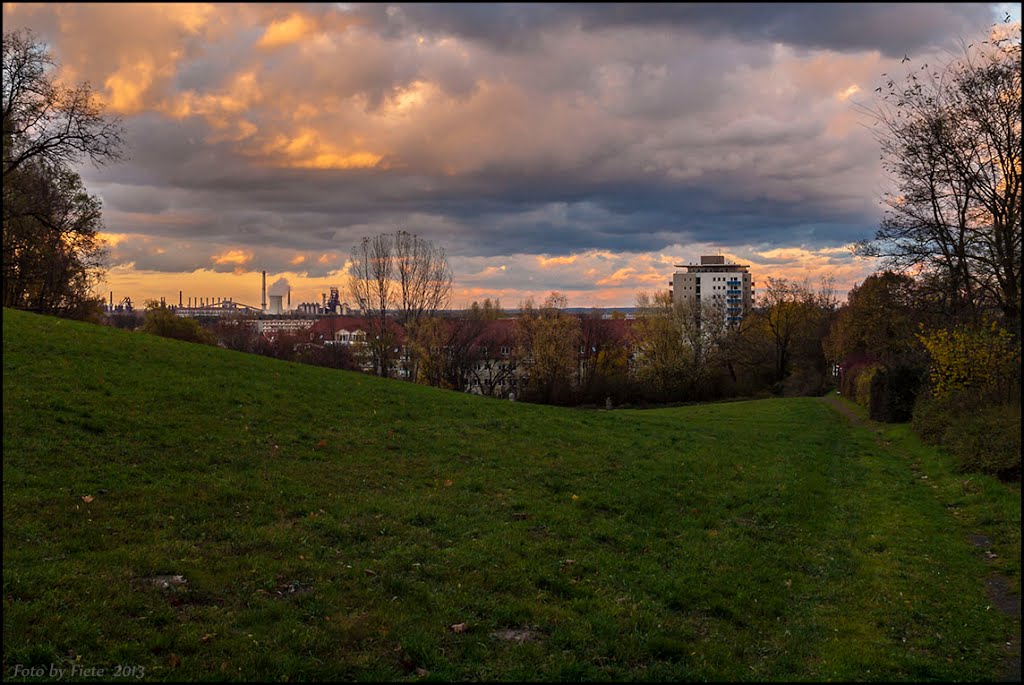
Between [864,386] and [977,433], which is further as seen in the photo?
[864,386]

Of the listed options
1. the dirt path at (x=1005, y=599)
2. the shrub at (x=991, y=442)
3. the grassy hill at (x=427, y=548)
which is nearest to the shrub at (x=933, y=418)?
the shrub at (x=991, y=442)

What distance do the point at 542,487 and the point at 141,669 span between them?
8949 mm

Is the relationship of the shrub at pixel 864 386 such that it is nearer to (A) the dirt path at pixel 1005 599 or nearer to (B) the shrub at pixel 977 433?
(B) the shrub at pixel 977 433

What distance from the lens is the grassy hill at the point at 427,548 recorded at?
21.8 feet

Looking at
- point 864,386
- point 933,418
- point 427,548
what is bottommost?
point 864,386

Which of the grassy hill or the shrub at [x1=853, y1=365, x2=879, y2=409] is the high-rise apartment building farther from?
the grassy hill

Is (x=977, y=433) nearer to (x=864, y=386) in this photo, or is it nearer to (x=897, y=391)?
(x=897, y=391)

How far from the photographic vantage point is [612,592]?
28.5 feet

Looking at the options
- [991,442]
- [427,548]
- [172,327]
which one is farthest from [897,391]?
[172,327]

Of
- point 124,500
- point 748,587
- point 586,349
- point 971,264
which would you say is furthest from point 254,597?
point 586,349

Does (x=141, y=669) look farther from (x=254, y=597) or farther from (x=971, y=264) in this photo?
(x=971, y=264)

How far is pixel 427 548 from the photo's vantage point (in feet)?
31.4

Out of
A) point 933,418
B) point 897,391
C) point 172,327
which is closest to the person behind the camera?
point 933,418

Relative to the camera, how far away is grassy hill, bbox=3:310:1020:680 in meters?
6.63
